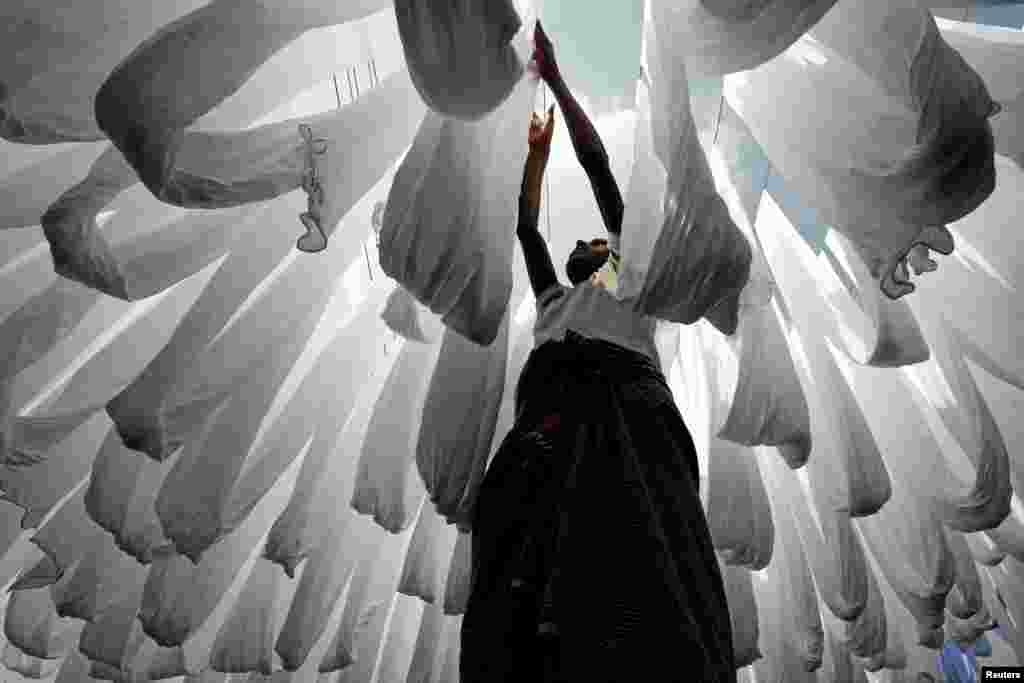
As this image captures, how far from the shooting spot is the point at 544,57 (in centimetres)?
142

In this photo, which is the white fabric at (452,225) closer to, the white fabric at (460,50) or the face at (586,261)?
the white fabric at (460,50)

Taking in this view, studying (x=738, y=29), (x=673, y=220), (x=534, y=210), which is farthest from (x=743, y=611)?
(x=738, y=29)

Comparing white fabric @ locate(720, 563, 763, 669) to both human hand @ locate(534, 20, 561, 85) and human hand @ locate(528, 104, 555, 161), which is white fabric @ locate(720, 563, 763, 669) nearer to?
human hand @ locate(528, 104, 555, 161)

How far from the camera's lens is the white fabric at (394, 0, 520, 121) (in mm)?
908

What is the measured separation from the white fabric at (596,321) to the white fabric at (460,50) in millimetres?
482

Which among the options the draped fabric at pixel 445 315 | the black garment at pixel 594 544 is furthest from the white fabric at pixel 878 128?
the black garment at pixel 594 544

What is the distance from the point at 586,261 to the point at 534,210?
0.11 metres

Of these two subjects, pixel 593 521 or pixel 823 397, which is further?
pixel 823 397

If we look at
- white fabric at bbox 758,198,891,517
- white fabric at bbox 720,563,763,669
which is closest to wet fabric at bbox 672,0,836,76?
white fabric at bbox 758,198,891,517

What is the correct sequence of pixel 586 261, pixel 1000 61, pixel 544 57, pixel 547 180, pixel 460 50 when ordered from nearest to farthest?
pixel 460 50 < pixel 1000 61 < pixel 544 57 < pixel 586 261 < pixel 547 180

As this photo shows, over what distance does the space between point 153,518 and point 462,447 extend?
1.92 feet

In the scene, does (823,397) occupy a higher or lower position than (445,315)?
lower

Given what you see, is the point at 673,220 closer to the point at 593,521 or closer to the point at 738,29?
the point at 738,29

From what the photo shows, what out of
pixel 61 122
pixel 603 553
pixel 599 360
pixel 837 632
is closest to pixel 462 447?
pixel 599 360
